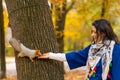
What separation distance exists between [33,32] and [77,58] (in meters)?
0.77

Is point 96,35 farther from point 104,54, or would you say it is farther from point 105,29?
point 104,54

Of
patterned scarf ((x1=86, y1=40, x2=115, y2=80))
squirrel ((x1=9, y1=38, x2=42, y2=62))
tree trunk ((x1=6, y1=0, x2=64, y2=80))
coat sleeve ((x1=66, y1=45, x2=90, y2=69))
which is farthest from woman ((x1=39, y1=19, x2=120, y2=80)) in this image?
squirrel ((x1=9, y1=38, x2=42, y2=62))

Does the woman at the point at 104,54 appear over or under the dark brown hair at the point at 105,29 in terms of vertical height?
under

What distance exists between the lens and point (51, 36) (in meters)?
5.47

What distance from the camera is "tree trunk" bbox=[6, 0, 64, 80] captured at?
530 cm

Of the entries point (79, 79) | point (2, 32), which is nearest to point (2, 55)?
point (2, 32)

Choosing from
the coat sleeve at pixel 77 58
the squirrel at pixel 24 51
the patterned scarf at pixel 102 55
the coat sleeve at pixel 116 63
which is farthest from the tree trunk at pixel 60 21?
the coat sleeve at pixel 116 63

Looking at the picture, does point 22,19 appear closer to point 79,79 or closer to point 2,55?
point 79,79

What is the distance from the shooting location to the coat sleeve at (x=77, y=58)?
5.37m

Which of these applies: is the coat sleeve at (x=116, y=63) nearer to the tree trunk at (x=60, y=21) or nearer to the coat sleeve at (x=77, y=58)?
the coat sleeve at (x=77, y=58)

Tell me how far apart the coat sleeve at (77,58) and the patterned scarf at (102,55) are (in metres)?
0.15

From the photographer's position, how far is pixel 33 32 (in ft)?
17.4

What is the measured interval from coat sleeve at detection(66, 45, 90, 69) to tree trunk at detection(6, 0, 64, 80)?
9.8 inches

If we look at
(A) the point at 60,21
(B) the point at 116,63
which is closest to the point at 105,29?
(B) the point at 116,63
